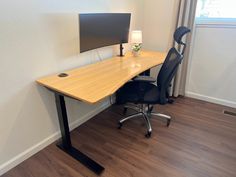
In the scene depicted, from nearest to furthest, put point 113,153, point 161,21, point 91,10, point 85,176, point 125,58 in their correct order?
point 85,176, point 113,153, point 91,10, point 125,58, point 161,21

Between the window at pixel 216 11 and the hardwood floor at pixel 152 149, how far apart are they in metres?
1.33

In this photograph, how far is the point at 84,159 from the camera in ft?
6.03

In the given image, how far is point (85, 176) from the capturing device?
167 cm

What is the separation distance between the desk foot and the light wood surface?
0.71 meters

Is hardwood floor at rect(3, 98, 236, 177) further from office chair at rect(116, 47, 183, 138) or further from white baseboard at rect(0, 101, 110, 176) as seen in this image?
office chair at rect(116, 47, 183, 138)

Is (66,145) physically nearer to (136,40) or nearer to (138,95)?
(138,95)

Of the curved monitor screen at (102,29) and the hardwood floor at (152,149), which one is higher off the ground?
the curved monitor screen at (102,29)

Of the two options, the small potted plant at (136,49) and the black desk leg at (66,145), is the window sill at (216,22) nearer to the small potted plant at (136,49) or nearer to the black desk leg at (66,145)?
the small potted plant at (136,49)

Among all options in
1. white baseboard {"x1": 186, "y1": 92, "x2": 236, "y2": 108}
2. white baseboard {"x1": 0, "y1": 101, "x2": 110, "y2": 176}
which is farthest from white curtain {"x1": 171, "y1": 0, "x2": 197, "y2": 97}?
white baseboard {"x1": 0, "y1": 101, "x2": 110, "y2": 176}

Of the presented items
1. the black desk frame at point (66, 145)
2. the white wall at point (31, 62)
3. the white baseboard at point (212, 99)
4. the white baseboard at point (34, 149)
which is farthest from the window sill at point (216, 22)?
the black desk frame at point (66, 145)

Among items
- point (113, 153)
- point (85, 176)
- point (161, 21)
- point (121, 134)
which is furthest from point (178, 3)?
point (85, 176)

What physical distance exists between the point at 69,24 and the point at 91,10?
0.39 m

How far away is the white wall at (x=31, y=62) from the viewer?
1525 mm

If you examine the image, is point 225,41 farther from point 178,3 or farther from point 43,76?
point 43,76
